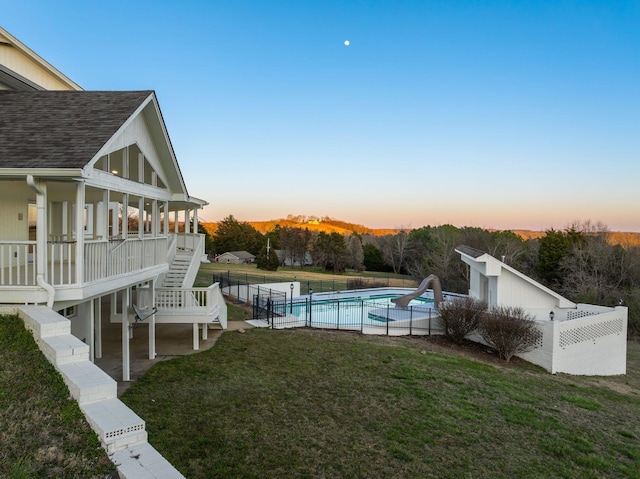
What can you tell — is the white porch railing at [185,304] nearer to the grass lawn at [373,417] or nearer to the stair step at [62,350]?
the grass lawn at [373,417]

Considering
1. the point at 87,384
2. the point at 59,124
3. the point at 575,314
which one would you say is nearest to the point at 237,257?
the point at 575,314

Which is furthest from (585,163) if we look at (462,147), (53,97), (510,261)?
(53,97)

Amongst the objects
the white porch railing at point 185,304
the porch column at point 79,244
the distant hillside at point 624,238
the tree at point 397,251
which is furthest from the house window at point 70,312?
the tree at point 397,251

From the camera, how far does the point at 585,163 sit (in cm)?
2727

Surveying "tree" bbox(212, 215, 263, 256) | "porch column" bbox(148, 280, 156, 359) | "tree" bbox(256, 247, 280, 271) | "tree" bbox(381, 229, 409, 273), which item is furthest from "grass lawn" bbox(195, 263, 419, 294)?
"tree" bbox(212, 215, 263, 256)

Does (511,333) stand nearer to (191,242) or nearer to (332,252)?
(191,242)

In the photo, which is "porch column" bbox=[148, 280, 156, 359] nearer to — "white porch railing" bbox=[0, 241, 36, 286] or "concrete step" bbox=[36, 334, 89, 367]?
"white porch railing" bbox=[0, 241, 36, 286]

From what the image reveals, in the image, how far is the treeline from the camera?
31.9 meters

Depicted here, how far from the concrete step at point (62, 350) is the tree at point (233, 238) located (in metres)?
63.2

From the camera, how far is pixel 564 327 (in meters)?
13.4

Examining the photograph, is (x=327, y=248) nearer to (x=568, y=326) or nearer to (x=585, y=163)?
(x=585, y=163)

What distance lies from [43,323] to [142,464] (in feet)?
9.14

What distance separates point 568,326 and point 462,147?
18746 millimetres

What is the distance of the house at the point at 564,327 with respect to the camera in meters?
13.4
